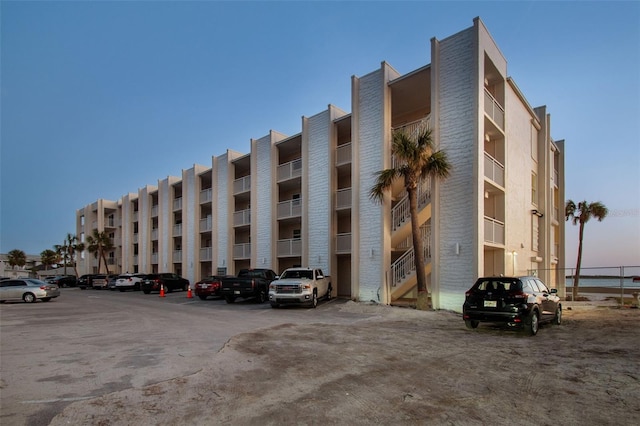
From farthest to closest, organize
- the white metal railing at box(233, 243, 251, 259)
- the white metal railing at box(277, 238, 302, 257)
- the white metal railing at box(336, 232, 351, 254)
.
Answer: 1. the white metal railing at box(233, 243, 251, 259)
2. the white metal railing at box(277, 238, 302, 257)
3. the white metal railing at box(336, 232, 351, 254)

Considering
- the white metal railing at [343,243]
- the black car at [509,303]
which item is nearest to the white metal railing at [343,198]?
the white metal railing at [343,243]

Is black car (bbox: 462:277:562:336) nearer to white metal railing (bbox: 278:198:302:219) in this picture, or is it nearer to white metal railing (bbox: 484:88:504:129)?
white metal railing (bbox: 484:88:504:129)

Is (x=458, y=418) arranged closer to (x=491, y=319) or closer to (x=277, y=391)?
(x=277, y=391)

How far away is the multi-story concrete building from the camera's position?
56.9 ft

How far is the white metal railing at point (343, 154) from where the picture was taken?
23.2m

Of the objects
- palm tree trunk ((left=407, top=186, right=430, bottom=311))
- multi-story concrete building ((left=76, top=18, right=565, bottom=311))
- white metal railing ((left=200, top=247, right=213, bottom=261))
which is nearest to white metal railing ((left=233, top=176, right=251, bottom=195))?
multi-story concrete building ((left=76, top=18, right=565, bottom=311))

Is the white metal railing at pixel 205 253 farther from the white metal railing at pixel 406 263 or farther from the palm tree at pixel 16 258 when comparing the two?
the palm tree at pixel 16 258

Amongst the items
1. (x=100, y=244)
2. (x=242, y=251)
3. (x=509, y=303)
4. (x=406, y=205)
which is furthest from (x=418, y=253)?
(x=100, y=244)

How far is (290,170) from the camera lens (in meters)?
27.0

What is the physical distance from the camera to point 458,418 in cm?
495

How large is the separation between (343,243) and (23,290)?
1918 cm

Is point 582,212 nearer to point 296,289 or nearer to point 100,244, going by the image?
point 296,289

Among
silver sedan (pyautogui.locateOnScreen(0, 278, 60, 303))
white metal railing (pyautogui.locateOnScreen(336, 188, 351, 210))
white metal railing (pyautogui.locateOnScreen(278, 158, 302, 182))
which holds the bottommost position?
silver sedan (pyautogui.locateOnScreen(0, 278, 60, 303))

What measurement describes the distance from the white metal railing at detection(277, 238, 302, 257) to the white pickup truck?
614 centimetres
